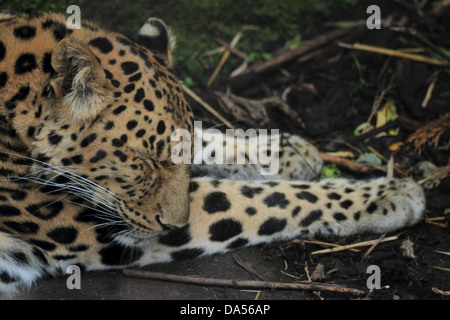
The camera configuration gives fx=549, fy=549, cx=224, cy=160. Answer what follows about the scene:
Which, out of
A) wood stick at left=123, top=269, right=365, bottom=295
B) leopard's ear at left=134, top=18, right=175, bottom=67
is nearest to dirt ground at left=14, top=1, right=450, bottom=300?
wood stick at left=123, top=269, right=365, bottom=295

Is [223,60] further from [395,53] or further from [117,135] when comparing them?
[117,135]

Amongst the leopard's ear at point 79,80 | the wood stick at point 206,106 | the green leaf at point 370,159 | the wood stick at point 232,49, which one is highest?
the wood stick at point 232,49

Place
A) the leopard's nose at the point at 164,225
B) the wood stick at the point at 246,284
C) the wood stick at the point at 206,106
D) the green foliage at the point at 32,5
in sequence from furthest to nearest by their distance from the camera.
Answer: the wood stick at the point at 206,106 → the green foliage at the point at 32,5 → the wood stick at the point at 246,284 → the leopard's nose at the point at 164,225

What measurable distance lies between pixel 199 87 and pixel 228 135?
3.45ft

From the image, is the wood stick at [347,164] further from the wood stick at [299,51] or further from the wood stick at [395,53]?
the wood stick at [395,53]

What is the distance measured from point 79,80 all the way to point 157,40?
35.4 inches

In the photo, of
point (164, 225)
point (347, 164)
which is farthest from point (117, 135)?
point (347, 164)

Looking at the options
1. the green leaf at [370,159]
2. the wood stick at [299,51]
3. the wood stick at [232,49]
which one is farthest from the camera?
the wood stick at [232,49]

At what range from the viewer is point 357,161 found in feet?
17.0

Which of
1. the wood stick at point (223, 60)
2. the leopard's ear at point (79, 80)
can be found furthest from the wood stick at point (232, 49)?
the leopard's ear at point (79, 80)

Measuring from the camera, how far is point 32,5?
532cm

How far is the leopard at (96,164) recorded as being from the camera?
3.37 metres

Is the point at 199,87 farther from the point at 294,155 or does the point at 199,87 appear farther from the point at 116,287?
the point at 116,287
